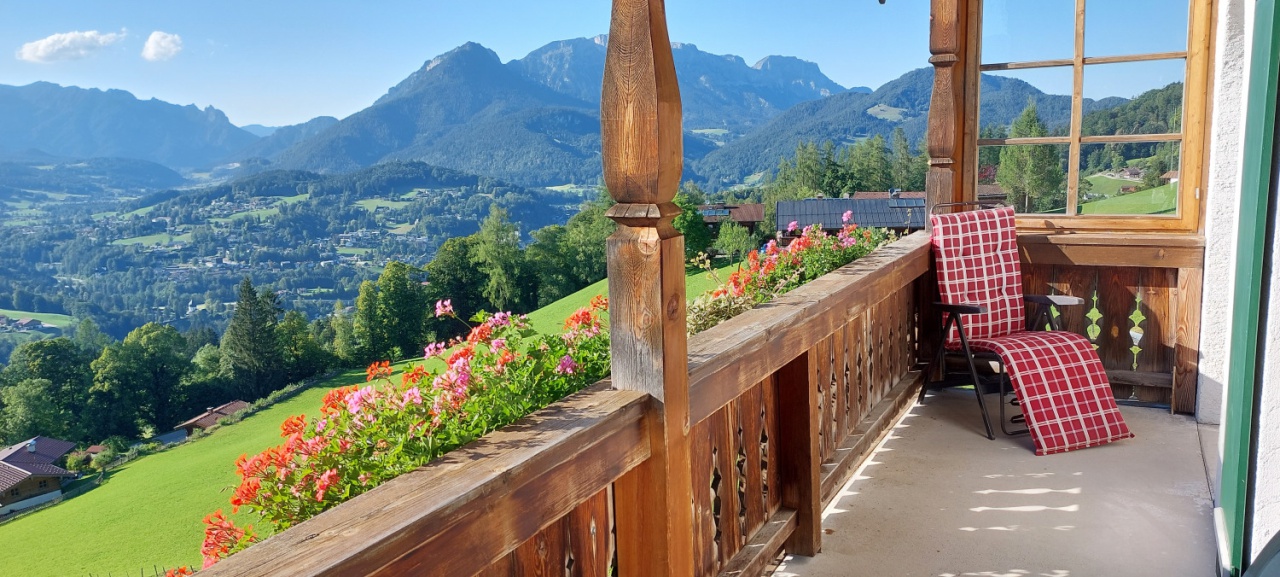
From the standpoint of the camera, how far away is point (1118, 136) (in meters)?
3.77

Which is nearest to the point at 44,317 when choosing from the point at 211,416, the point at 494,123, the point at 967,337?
the point at 211,416

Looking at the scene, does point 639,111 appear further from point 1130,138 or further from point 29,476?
point 29,476

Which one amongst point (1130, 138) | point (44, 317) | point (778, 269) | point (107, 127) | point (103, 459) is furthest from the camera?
point (107, 127)

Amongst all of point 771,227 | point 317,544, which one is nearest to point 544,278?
point 771,227

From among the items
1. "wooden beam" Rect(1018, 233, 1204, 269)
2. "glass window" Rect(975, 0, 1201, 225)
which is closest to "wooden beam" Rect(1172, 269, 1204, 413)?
"wooden beam" Rect(1018, 233, 1204, 269)

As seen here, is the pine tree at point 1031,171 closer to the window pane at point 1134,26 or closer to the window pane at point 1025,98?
the window pane at point 1025,98

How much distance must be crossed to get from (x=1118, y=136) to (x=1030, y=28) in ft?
2.00

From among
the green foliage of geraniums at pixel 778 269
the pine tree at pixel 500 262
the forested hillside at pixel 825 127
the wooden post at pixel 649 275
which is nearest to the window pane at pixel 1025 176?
the green foliage of geraniums at pixel 778 269

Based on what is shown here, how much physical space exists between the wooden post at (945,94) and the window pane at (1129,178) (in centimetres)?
58

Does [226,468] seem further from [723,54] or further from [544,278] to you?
[723,54]

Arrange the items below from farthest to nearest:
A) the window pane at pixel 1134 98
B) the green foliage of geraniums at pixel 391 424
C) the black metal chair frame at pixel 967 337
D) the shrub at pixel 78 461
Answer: the shrub at pixel 78 461
the window pane at pixel 1134 98
the black metal chair frame at pixel 967 337
the green foliage of geraniums at pixel 391 424

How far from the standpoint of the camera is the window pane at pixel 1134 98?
3660 millimetres

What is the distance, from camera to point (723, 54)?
6719cm

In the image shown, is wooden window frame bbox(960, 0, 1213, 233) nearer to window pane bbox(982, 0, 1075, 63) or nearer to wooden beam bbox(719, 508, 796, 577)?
window pane bbox(982, 0, 1075, 63)
